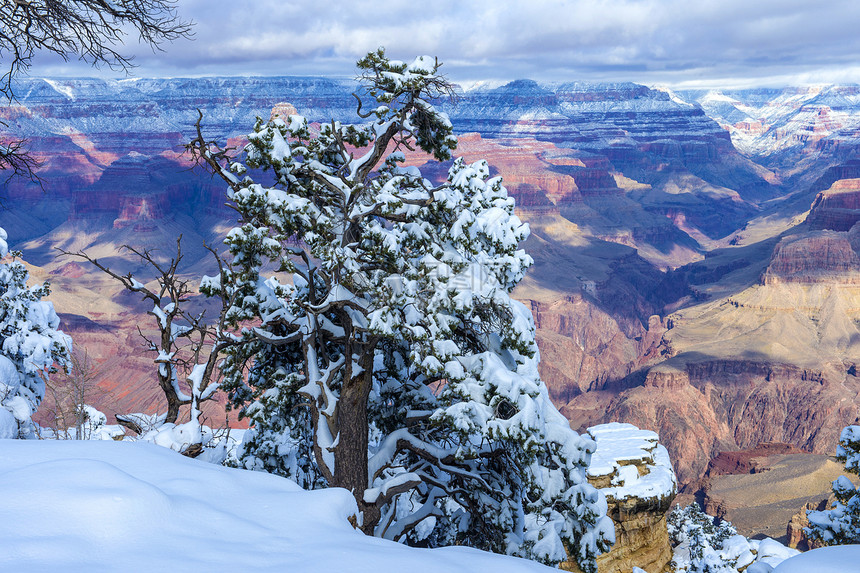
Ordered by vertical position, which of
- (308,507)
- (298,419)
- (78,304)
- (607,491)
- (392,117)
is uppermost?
(392,117)

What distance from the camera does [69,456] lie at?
20.4 feet

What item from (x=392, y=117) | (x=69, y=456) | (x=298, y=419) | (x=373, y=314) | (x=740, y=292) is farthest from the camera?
(x=740, y=292)

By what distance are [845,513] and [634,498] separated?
12.0 meters

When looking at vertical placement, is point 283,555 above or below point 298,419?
above

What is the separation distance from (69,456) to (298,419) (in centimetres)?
747

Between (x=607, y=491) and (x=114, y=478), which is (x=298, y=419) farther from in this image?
(x=607, y=491)

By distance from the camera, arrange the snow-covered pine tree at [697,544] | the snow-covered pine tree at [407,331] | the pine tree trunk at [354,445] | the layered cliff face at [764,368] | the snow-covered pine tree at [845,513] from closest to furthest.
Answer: the snow-covered pine tree at [407,331]
the pine tree trunk at [354,445]
the snow-covered pine tree at [845,513]
the snow-covered pine tree at [697,544]
the layered cliff face at [764,368]

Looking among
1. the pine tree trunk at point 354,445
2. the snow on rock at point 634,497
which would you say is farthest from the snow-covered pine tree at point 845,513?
the snow on rock at point 634,497

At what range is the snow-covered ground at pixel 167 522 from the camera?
4582mm

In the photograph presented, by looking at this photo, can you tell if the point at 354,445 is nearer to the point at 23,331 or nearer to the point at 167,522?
the point at 167,522

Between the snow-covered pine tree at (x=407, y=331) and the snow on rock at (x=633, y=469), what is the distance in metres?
15.5

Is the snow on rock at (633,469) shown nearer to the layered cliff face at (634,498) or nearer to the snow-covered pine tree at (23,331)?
the layered cliff face at (634,498)

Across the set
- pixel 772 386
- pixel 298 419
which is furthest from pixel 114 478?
pixel 772 386

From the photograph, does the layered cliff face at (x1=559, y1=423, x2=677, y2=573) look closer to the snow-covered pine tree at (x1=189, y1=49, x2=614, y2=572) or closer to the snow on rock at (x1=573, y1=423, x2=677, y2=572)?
the snow on rock at (x1=573, y1=423, x2=677, y2=572)
